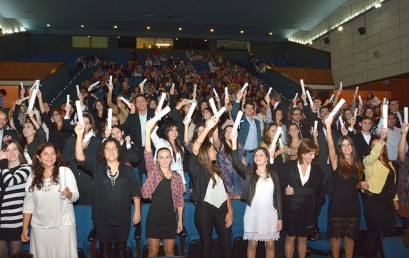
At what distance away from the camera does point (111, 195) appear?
3.77 metres

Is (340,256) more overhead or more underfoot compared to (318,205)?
more underfoot

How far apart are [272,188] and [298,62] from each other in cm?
1932

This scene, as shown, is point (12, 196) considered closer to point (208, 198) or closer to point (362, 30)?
point (208, 198)

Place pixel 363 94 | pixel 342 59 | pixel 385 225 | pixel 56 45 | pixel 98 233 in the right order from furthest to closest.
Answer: pixel 56 45 → pixel 342 59 → pixel 363 94 → pixel 385 225 → pixel 98 233

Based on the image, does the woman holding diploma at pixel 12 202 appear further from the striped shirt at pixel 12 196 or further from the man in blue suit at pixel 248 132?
the man in blue suit at pixel 248 132

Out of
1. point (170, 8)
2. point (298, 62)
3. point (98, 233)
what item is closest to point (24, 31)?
point (170, 8)

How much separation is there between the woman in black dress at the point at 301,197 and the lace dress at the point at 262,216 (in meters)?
0.23

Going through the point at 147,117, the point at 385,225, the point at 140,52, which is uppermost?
the point at 140,52

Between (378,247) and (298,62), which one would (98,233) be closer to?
(378,247)

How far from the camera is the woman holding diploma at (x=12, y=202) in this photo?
370 cm

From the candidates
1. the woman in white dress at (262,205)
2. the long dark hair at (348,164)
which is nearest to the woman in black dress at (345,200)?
the long dark hair at (348,164)

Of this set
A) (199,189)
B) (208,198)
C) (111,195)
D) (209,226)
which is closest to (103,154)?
(111,195)

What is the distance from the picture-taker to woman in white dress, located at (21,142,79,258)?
356 centimetres

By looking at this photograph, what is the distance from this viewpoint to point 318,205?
180 inches
